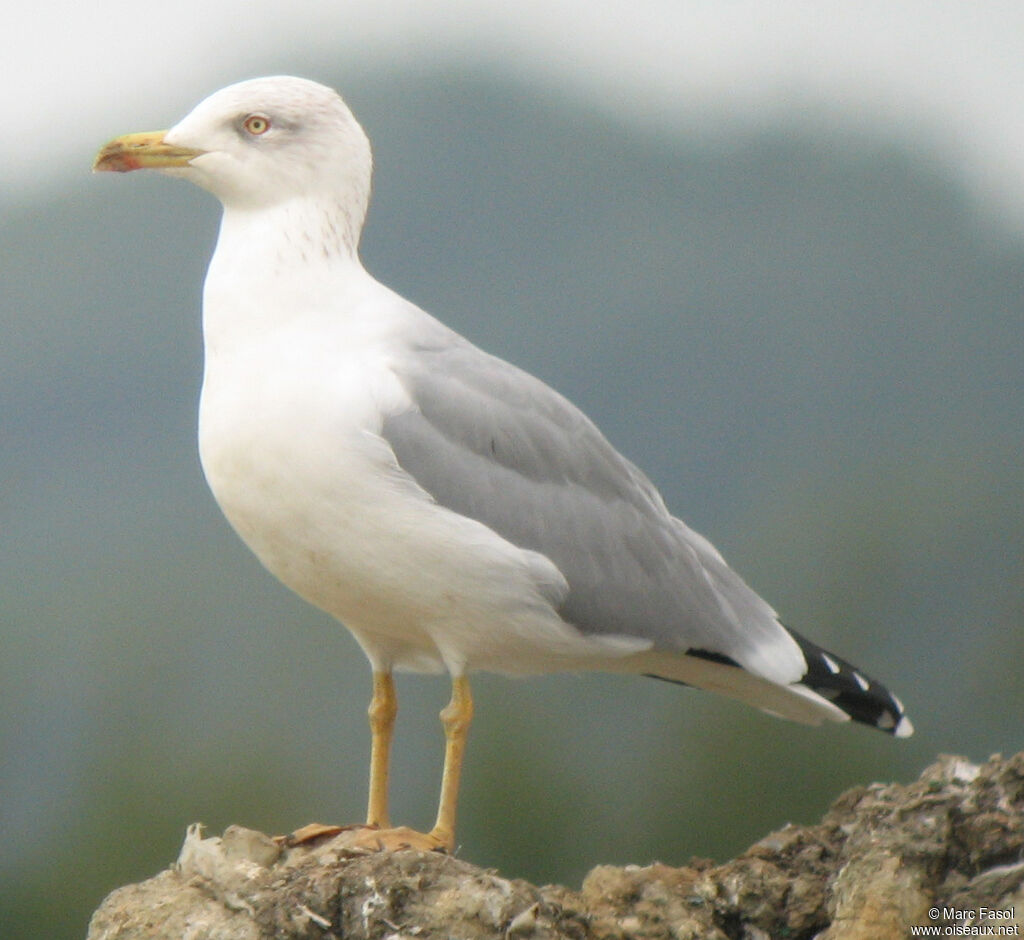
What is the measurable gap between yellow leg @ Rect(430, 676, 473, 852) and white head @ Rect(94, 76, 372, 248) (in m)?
1.24

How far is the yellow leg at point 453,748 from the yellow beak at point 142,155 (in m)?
1.49

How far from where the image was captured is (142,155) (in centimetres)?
461

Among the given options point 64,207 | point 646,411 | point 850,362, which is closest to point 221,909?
point 646,411

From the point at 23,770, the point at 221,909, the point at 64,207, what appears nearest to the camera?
the point at 221,909

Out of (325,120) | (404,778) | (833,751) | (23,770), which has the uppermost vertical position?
(325,120)

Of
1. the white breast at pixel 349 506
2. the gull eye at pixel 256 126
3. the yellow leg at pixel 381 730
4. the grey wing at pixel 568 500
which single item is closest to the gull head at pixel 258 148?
the gull eye at pixel 256 126

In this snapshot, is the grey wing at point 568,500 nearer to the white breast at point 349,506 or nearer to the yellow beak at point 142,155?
the white breast at point 349,506

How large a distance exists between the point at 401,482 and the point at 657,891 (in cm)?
111

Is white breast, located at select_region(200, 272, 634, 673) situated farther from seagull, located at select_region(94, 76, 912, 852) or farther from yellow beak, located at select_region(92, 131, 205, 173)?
yellow beak, located at select_region(92, 131, 205, 173)

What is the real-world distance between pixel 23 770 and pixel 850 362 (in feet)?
62.9

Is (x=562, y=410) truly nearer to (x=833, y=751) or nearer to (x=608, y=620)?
(x=608, y=620)

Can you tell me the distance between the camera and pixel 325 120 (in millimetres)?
4676

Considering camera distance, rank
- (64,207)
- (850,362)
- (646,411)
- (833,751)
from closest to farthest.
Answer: (833,751) → (646,411) → (850,362) → (64,207)

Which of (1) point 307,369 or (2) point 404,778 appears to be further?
(2) point 404,778
